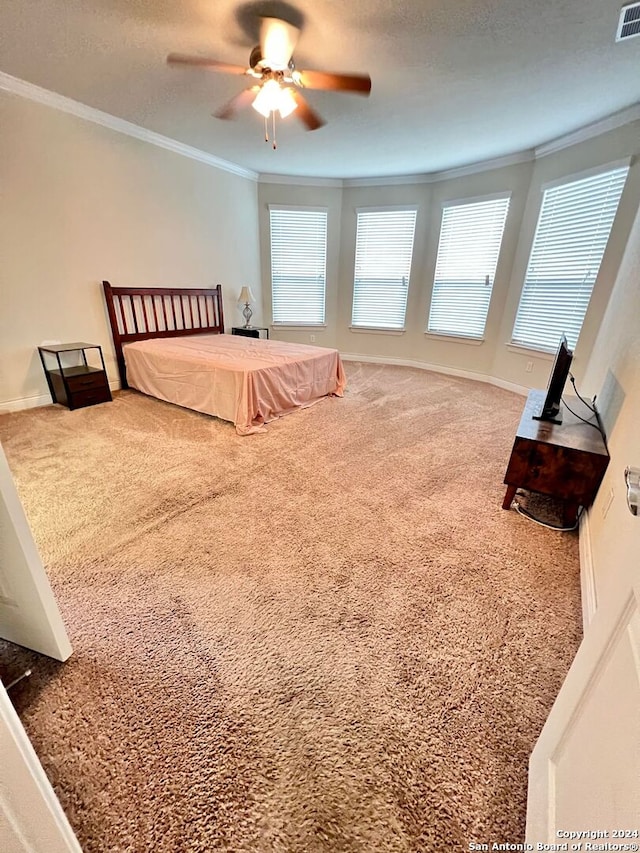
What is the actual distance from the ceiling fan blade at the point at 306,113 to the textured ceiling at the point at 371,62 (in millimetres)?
290

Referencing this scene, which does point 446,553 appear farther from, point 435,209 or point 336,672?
point 435,209

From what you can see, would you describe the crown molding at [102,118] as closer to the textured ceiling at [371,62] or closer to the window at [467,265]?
the textured ceiling at [371,62]

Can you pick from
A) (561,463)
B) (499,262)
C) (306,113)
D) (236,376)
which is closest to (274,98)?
(306,113)

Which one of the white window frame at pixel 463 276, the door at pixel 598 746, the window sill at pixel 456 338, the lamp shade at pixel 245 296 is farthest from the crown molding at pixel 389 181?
the door at pixel 598 746

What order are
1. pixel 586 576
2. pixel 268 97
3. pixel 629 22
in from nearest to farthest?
1. pixel 586 576
2. pixel 629 22
3. pixel 268 97

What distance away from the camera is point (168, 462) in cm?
260

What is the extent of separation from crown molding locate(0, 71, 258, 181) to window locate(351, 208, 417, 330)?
2209mm

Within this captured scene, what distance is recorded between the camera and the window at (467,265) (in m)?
4.63

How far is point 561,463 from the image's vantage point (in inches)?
74.1

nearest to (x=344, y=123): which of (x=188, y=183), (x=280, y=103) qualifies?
(x=280, y=103)

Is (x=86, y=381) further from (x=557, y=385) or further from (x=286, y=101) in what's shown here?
(x=557, y=385)

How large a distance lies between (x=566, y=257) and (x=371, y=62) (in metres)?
2.79

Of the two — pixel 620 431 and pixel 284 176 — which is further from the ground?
pixel 284 176

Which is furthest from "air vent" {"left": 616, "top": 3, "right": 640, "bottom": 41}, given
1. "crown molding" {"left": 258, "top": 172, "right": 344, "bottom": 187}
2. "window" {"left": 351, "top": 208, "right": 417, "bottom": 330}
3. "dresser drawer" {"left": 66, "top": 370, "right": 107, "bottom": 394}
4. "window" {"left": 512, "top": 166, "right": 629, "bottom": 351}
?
"dresser drawer" {"left": 66, "top": 370, "right": 107, "bottom": 394}
